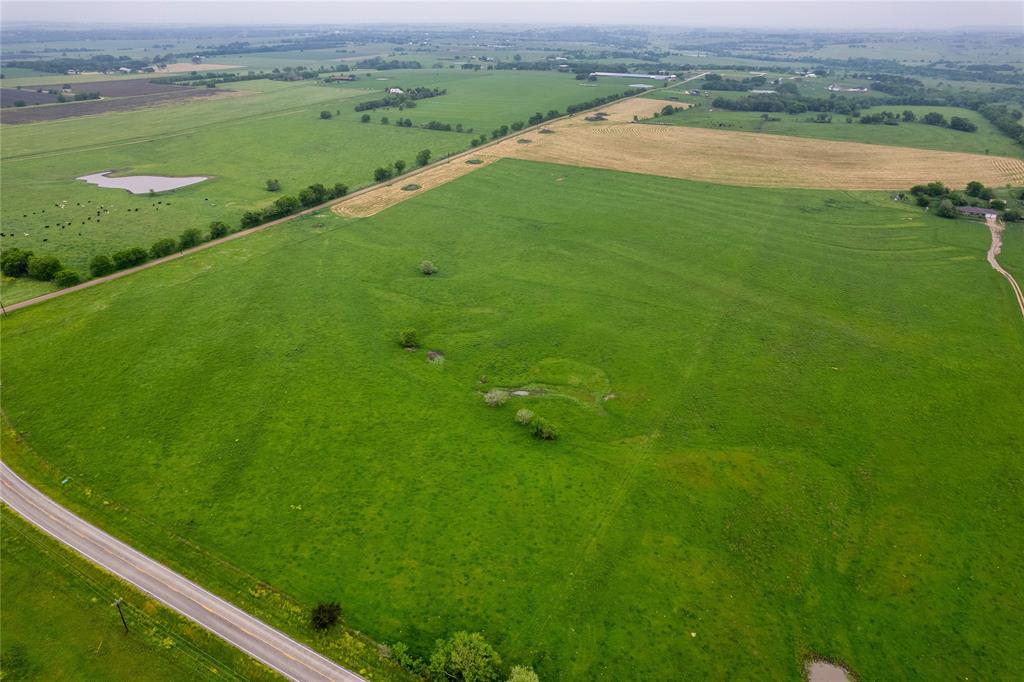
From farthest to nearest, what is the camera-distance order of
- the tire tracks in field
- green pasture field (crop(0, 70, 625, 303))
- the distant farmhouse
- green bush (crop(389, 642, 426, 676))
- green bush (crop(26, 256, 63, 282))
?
the distant farmhouse
green pasture field (crop(0, 70, 625, 303))
the tire tracks in field
green bush (crop(26, 256, 63, 282))
green bush (crop(389, 642, 426, 676))

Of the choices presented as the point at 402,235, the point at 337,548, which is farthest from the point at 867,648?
the point at 402,235

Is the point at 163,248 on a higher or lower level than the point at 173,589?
higher

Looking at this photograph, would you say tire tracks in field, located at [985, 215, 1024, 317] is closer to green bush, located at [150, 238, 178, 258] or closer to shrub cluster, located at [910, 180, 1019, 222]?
shrub cluster, located at [910, 180, 1019, 222]

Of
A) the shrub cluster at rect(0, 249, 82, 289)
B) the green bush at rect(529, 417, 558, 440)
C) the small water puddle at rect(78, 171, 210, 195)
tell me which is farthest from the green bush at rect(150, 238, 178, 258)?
the green bush at rect(529, 417, 558, 440)

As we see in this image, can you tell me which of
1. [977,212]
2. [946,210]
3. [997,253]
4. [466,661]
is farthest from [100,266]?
[977,212]

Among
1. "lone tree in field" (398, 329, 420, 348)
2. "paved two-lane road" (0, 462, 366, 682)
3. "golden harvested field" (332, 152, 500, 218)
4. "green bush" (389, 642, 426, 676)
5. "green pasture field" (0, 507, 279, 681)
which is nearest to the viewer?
"green pasture field" (0, 507, 279, 681)

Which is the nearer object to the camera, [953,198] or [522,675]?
[522,675]

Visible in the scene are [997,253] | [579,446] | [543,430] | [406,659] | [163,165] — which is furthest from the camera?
[163,165]

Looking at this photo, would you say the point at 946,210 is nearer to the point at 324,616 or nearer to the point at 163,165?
the point at 324,616
